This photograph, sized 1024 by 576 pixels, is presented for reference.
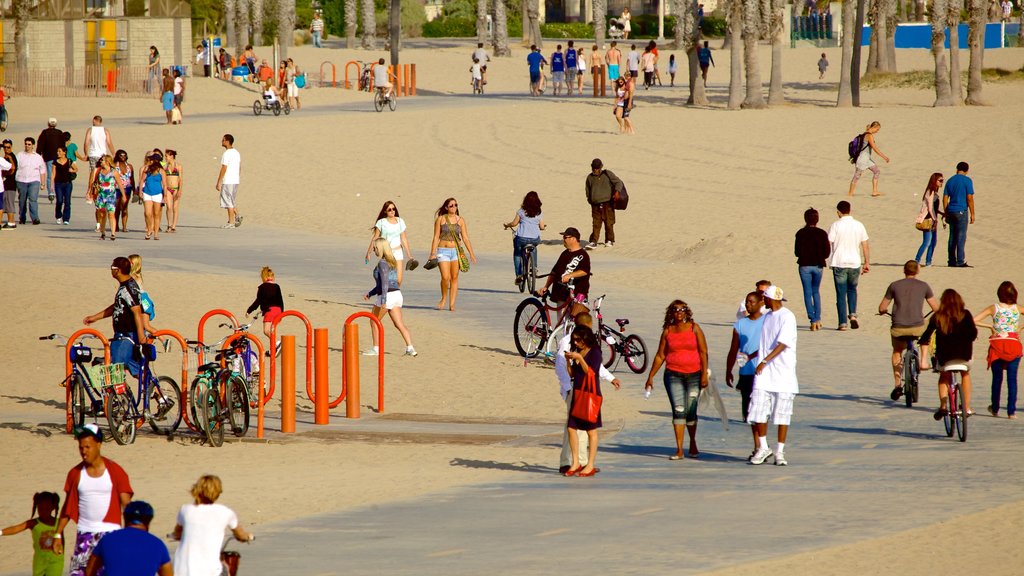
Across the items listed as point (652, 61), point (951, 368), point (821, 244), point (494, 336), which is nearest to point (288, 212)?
point (494, 336)

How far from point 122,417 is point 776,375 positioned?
5817mm

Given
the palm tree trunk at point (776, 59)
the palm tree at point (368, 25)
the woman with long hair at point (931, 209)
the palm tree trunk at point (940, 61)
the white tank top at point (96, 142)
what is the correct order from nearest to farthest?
the woman with long hair at point (931, 209), the white tank top at point (96, 142), the palm tree trunk at point (940, 61), the palm tree trunk at point (776, 59), the palm tree at point (368, 25)

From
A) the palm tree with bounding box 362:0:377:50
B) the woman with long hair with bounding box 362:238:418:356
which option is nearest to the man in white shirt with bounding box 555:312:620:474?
the woman with long hair with bounding box 362:238:418:356

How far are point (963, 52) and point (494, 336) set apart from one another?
202 ft

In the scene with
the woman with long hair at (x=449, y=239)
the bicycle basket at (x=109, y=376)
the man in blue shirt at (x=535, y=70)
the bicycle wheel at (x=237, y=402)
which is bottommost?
the bicycle wheel at (x=237, y=402)

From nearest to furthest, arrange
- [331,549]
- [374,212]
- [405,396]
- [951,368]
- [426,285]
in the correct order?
[331,549] < [951,368] < [405,396] < [426,285] < [374,212]

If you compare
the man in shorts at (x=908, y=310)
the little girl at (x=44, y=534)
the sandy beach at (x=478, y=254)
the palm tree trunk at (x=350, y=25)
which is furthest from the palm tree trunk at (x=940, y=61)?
the little girl at (x=44, y=534)

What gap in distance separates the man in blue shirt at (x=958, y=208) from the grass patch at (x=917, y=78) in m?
34.7

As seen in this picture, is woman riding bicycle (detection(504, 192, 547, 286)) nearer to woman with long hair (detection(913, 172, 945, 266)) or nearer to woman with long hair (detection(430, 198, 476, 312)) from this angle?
woman with long hair (detection(430, 198, 476, 312))

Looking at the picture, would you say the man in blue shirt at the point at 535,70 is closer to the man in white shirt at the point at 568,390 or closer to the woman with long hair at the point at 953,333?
the woman with long hair at the point at 953,333

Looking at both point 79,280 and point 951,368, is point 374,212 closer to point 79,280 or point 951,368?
point 79,280

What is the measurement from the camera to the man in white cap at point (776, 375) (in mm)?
11797

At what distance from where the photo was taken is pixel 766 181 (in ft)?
111

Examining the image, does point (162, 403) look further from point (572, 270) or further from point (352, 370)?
point (572, 270)
